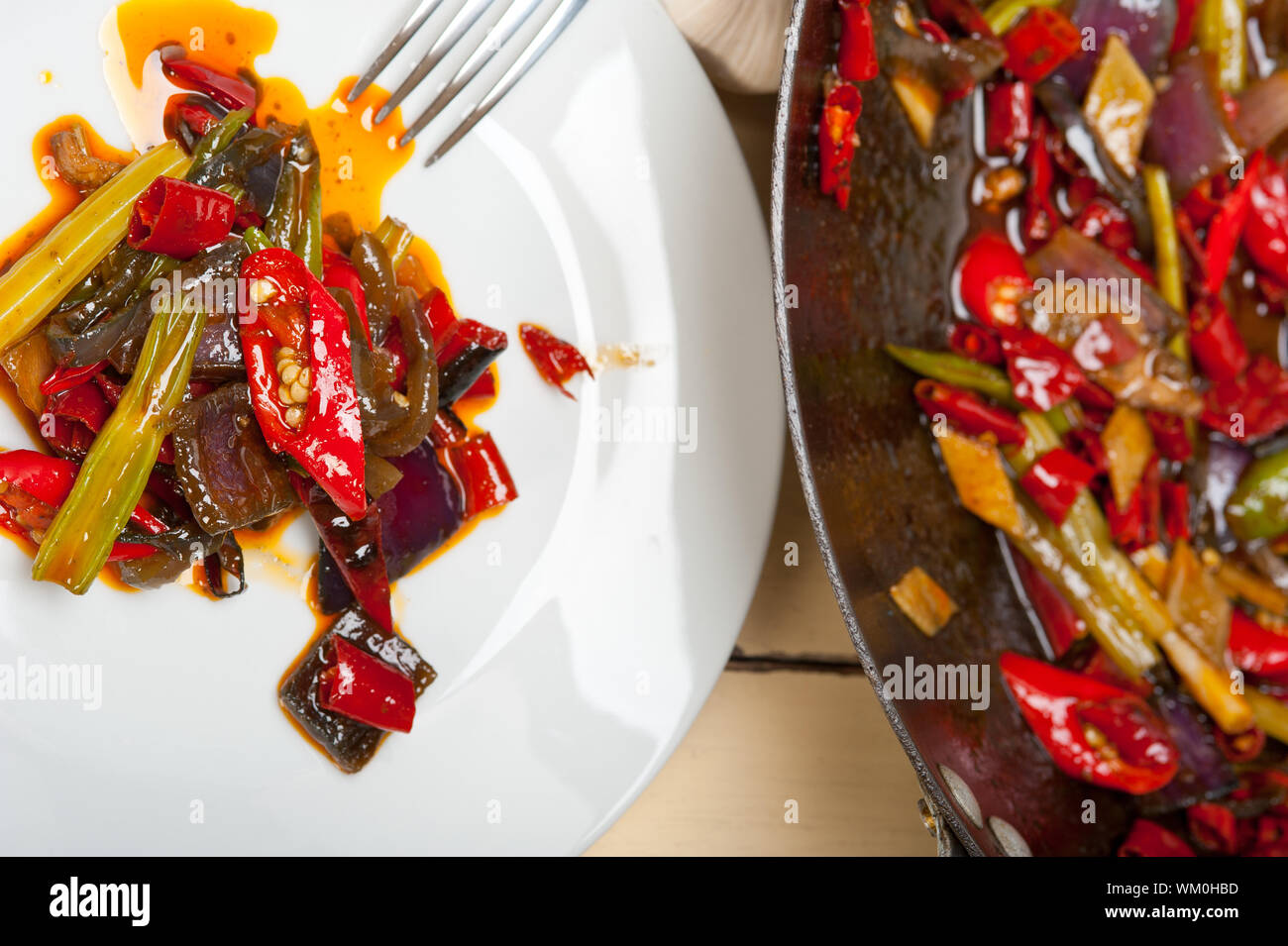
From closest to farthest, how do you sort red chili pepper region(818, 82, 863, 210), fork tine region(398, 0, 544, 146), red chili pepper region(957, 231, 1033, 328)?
red chili pepper region(818, 82, 863, 210), fork tine region(398, 0, 544, 146), red chili pepper region(957, 231, 1033, 328)

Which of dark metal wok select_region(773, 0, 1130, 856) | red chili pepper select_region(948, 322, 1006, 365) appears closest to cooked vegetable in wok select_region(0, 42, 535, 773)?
dark metal wok select_region(773, 0, 1130, 856)

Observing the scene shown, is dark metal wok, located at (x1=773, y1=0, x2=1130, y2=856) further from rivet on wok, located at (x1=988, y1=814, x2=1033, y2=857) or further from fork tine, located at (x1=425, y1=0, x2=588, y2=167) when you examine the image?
fork tine, located at (x1=425, y1=0, x2=588, y2=167)

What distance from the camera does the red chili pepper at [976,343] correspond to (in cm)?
191

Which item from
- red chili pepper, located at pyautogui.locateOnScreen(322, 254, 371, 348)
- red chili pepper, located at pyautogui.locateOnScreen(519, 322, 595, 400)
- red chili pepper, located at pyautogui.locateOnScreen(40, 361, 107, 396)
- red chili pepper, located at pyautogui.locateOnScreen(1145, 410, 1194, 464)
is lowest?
red chili pepper, located at pyautogui.locateOnScreen(1145, 410, 1194, 464)

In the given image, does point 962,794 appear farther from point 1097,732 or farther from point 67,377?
point 67,377

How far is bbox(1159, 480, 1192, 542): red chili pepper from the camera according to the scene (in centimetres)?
196

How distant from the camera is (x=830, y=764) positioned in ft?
6.93

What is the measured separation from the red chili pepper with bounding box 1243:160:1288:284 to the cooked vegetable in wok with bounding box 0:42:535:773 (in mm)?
1427

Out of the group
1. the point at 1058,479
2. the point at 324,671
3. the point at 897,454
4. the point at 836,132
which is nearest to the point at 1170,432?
the point at 1058,479

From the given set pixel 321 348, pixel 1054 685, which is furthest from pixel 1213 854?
pixel 321 348

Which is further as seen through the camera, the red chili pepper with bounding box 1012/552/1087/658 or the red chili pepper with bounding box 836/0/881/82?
the red chili pepper with bounding box 1012/552/1087/658

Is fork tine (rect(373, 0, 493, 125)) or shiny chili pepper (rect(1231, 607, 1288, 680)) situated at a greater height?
fork tine (rect(373, 0, 493, 125))

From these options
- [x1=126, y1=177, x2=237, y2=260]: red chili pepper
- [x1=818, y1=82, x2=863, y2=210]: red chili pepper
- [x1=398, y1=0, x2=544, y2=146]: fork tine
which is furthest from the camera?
[x1=398, y1=0, x2=544, y2=146]: fork tine

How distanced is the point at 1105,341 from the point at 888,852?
119 cm
